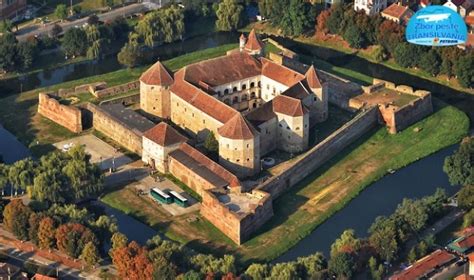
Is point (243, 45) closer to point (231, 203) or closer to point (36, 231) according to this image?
point (231, 203)

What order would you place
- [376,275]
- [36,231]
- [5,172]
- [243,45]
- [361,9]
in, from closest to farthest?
1. [376,275]
2. [36,231]
3. [5,172]
4. [243,45]
5. [361,9]

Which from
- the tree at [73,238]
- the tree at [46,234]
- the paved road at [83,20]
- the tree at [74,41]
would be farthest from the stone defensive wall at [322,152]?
the paved road at [83,20]

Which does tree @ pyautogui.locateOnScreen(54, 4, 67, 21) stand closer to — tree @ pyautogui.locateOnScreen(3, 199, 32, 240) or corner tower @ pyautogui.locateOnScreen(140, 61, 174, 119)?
corner tower @ pyautogui.locateOnScreen(140, 61, 174, 119)

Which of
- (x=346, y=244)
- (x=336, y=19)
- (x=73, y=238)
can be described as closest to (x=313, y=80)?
(x=346, y=244)

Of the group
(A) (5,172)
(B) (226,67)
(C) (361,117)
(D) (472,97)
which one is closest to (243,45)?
(B) (226,67)

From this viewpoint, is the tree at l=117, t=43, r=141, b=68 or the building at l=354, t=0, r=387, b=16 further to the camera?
the building at l=354, t=0, r=387, b=16

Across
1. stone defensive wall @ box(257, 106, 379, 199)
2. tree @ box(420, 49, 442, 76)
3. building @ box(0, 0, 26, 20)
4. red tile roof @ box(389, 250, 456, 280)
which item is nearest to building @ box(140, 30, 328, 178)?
stone defensive wall @ box(257, 106, 379, 199)
